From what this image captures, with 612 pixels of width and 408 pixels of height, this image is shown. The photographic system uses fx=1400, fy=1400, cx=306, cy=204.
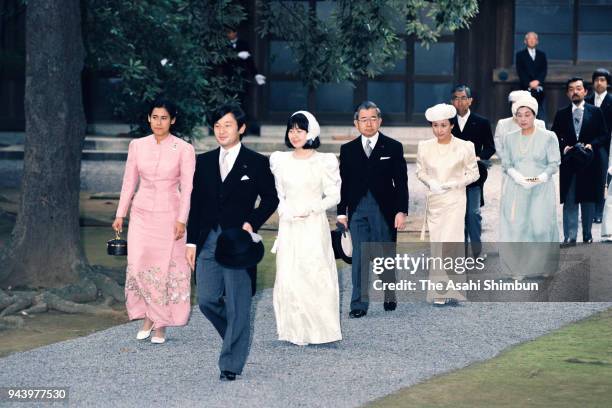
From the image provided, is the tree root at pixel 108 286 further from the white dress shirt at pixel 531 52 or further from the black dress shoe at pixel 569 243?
the white dress shirt at pixel 531 52

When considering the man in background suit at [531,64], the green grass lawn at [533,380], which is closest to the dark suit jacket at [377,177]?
the green grass lawn at [533,380]

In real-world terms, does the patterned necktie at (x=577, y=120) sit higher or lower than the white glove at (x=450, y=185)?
higher

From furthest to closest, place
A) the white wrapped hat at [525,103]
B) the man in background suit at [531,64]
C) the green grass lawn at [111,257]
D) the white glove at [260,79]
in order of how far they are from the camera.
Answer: the white glove at [260,79] < the man in background suit at [531,64] < the green grass lawn at [111,257] < the white wrapped hat at [525,103]

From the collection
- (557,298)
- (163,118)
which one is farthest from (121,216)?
(557,298)

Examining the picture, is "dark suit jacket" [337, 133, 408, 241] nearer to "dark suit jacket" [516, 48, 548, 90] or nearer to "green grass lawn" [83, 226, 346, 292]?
"green grass lawn" [83, 226, 346, 292]

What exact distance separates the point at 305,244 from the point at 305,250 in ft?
0.14

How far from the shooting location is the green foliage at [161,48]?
15.4 meters

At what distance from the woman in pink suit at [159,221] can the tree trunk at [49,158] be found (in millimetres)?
2280

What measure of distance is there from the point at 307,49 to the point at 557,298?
20.4 ft

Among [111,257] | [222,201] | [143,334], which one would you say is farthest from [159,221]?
[111,257]

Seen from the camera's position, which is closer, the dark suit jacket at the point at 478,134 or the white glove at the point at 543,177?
the white glove at the point at 543,177

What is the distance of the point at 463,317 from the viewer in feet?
36.1

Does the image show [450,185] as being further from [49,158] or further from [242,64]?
[242,64]

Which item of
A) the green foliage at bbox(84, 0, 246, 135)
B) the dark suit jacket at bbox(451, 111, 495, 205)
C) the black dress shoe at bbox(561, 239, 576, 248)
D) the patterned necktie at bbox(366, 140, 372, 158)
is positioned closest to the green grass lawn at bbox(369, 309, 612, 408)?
the patterned necktie at bbox(366, 140, 372, 158)
